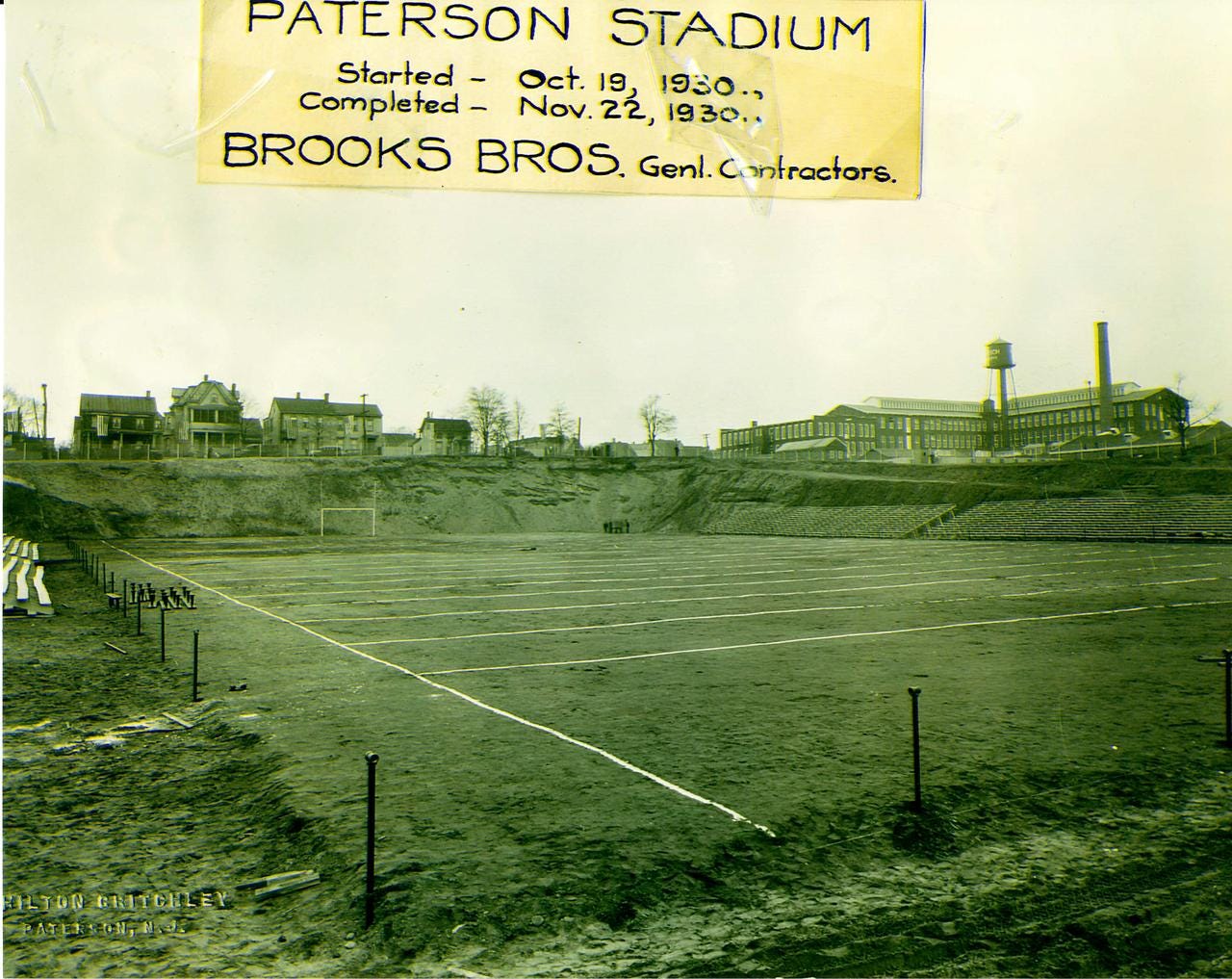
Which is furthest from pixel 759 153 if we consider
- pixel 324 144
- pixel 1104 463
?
pixel 1104 463

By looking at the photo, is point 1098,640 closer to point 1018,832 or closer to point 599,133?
Result: point 1018,832

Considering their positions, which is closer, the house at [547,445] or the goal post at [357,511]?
the goal post at [357,511]

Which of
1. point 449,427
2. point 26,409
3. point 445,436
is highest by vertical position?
point 449,427

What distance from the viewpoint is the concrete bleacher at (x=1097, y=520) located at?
125ft

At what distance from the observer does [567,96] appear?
23.0 ft

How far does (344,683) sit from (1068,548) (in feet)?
114

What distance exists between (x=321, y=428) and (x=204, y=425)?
62.0 ft

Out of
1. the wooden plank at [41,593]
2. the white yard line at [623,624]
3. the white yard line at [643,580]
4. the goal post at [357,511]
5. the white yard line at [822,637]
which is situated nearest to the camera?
the white yard line at [822,637]

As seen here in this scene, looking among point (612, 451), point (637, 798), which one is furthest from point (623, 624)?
point (612, 451)

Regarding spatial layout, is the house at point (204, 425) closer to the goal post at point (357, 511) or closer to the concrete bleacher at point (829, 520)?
the goal post at point (357, 511)

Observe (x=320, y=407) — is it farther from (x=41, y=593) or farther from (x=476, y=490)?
(x=41, y=593)

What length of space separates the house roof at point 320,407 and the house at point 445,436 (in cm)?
1426

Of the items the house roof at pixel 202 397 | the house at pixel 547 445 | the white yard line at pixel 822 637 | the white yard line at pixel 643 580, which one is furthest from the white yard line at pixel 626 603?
the house at pixel 547 445

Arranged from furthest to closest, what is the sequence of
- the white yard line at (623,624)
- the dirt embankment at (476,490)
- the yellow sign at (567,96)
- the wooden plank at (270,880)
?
the dirt embankment at (476,490) → the white yard line at (623,624) → the yellow sign at (567,96) → the wooden plank at (270,880)
